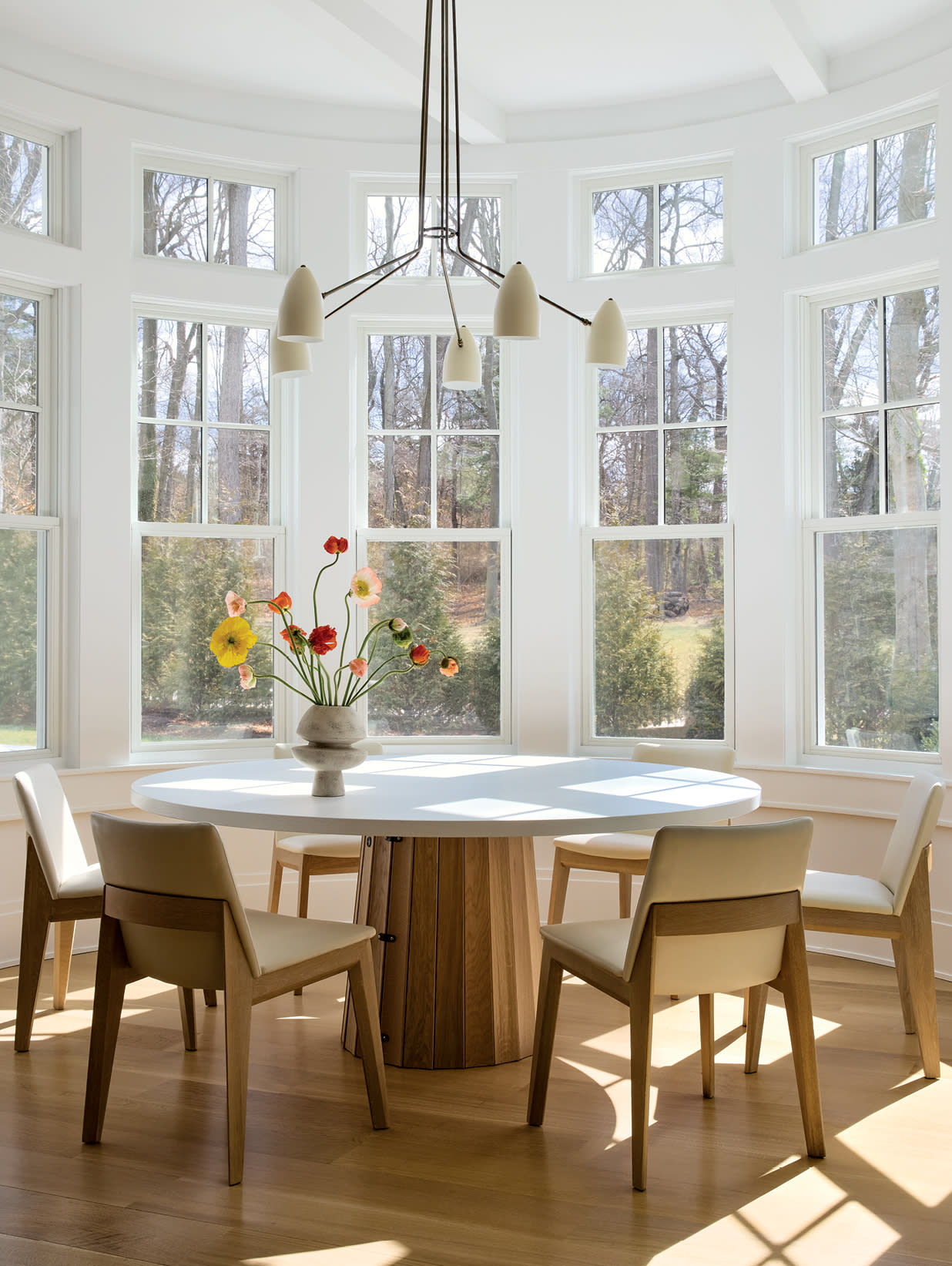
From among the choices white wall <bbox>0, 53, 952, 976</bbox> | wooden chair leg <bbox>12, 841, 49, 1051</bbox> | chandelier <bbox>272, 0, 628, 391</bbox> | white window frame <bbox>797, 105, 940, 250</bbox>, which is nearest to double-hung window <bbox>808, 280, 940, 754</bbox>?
white wall <bbox>0, 53, 952, 976</bbox>

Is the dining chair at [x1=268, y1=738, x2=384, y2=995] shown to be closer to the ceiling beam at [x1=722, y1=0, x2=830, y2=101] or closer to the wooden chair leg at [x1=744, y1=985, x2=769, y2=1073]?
the wooden chair leg at [x1=744, y1=985, x2=769, y2=1073]

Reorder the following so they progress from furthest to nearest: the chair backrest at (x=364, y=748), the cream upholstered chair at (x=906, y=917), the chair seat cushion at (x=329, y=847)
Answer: the chair backrest at (x=364, y=748) → the chair seat cushion at (x=329, y=847) → the cream upholstered chair at (x=906, y=917)

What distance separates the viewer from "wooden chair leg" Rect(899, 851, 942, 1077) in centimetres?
331

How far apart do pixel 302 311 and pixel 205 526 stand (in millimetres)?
2019

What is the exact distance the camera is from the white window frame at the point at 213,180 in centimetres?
500

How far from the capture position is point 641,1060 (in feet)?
8.53

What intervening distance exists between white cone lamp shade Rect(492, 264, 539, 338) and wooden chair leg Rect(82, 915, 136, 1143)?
194 centimetres

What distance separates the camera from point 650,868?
2600mm

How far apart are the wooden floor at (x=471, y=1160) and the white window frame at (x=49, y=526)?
1.41m

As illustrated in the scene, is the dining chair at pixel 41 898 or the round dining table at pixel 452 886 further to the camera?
the dining chair at pixel 41 898

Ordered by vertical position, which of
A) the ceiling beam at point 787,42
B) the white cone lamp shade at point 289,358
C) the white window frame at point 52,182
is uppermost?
the ceiling beam at point 787,42

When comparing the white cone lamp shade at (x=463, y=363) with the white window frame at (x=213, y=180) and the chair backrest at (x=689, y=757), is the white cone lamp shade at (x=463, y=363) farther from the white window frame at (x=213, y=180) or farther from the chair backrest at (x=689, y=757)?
the white window frame at (x=213, y=180)

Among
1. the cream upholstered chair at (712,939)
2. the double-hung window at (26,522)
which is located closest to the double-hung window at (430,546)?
the double-hung window at (26,522)

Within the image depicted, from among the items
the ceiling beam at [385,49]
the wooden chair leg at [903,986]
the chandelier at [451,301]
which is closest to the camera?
the chandelier at [451,301]
